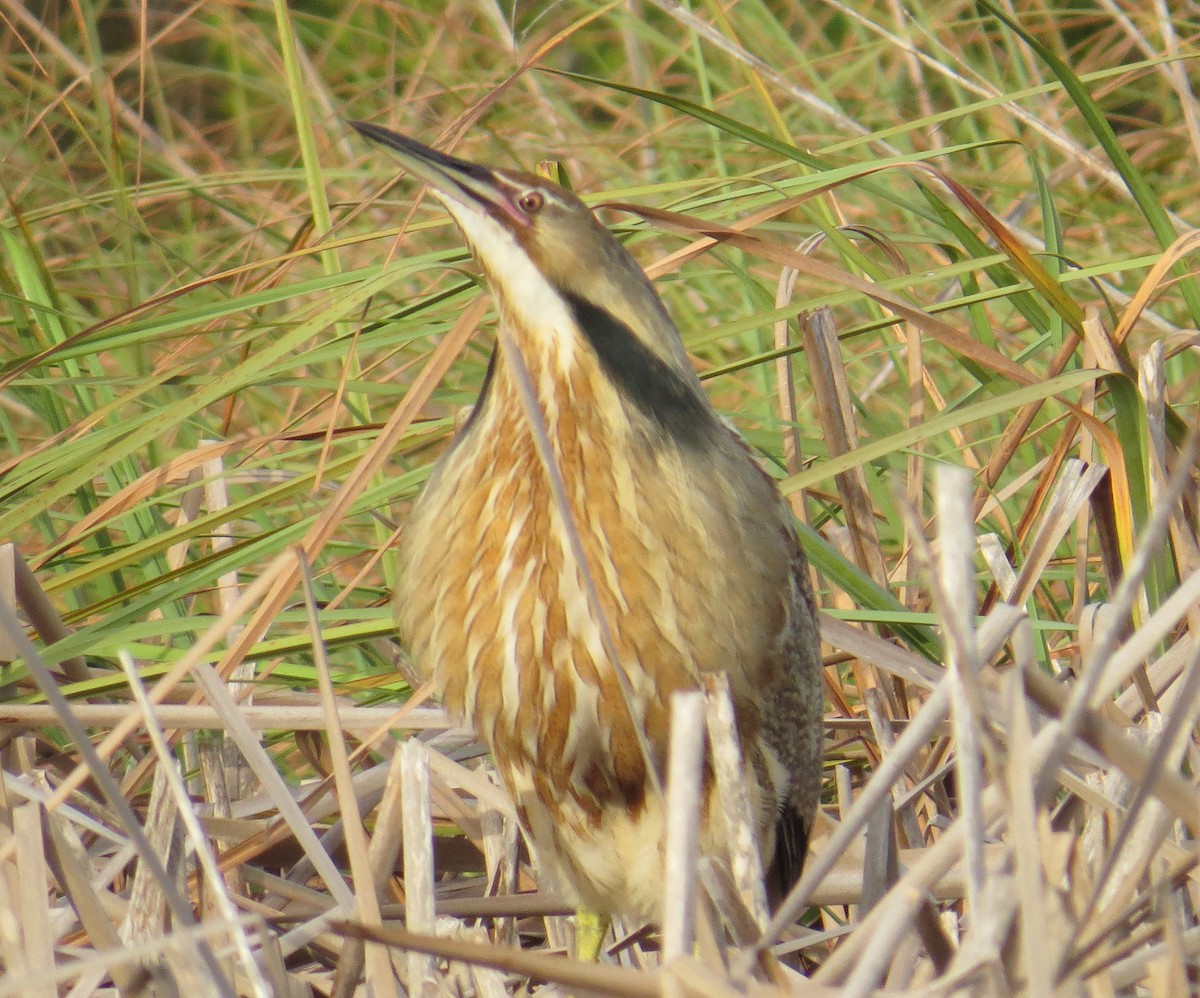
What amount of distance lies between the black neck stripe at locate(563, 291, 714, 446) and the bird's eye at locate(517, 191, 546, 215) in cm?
9

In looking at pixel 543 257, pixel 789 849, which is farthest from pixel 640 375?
pixel 789 849

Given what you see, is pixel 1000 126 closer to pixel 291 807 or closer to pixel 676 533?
pixel 676 533

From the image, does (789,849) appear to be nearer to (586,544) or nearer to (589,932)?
(589,932)

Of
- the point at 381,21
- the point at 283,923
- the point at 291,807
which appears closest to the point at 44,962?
the point at 291,807

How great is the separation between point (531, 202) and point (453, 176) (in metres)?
0.09

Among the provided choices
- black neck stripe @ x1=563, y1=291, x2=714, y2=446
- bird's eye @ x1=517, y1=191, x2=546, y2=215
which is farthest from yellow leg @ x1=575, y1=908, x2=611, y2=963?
bird's eye @ x1=517, y1=191, x2=546, y2=215

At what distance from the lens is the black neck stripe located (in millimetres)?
1793

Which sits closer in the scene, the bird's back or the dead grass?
the dead grass

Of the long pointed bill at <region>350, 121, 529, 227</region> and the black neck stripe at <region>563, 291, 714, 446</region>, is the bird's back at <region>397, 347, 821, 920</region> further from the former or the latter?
the long pointed bill at <region>350, 121, 529, 227</region>

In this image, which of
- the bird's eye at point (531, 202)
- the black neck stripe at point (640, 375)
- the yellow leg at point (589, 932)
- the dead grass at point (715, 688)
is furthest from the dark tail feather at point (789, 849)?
the bird's eye at point (531, 202)

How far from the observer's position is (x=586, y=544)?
1792 millimetres

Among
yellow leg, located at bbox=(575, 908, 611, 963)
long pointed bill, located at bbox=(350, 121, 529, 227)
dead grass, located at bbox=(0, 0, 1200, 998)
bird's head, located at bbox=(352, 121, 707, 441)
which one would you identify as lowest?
yellow leg, located at bbox=(575, 908, 611, 963)

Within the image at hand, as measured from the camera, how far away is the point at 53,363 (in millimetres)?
2115

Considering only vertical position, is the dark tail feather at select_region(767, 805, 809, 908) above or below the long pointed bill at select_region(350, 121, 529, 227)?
below
